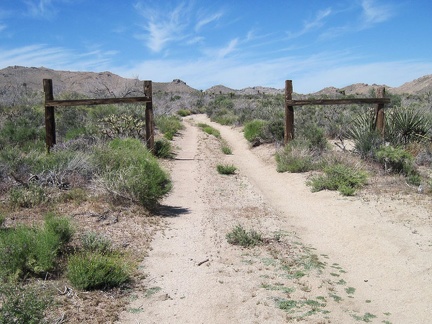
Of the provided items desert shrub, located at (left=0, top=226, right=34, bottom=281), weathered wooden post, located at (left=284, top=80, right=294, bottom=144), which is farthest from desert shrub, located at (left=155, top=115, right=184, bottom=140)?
desert shrub, located at (left=0, top=226, right=34, bottom=281)

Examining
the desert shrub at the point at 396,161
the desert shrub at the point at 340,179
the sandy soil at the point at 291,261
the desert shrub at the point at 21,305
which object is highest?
the desert shrub at the point at 396,161

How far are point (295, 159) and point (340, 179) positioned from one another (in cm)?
298

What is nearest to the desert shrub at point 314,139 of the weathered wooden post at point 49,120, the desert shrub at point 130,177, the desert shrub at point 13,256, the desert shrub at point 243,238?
the desert shrub at point 130,177

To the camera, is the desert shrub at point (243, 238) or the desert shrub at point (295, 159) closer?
the desert shrub at point (243, 238)

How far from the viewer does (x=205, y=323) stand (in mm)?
4570

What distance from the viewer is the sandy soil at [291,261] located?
4848mm

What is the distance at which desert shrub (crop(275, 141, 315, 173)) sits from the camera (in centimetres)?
1301

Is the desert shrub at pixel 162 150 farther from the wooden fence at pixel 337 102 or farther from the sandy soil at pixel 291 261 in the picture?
the sandy soil at pixel 291 261

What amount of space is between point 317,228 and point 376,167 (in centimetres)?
463

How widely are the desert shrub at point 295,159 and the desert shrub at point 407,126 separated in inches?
111

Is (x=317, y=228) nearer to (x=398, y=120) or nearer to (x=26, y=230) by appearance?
(x=26, y=230)

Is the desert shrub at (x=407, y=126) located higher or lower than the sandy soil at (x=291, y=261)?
higher

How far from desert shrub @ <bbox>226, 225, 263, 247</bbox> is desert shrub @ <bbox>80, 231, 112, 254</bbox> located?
2.01m

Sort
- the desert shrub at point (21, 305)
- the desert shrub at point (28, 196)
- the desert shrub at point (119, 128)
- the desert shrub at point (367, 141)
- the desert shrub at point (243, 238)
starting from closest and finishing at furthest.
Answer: the desert shrub at point (21, 305) < the desert shrub at point (243, 238) < the desert shrub at point (28, 196) < the desert shrub at point (367, 141) < the desert shrub at point (119, 128)
